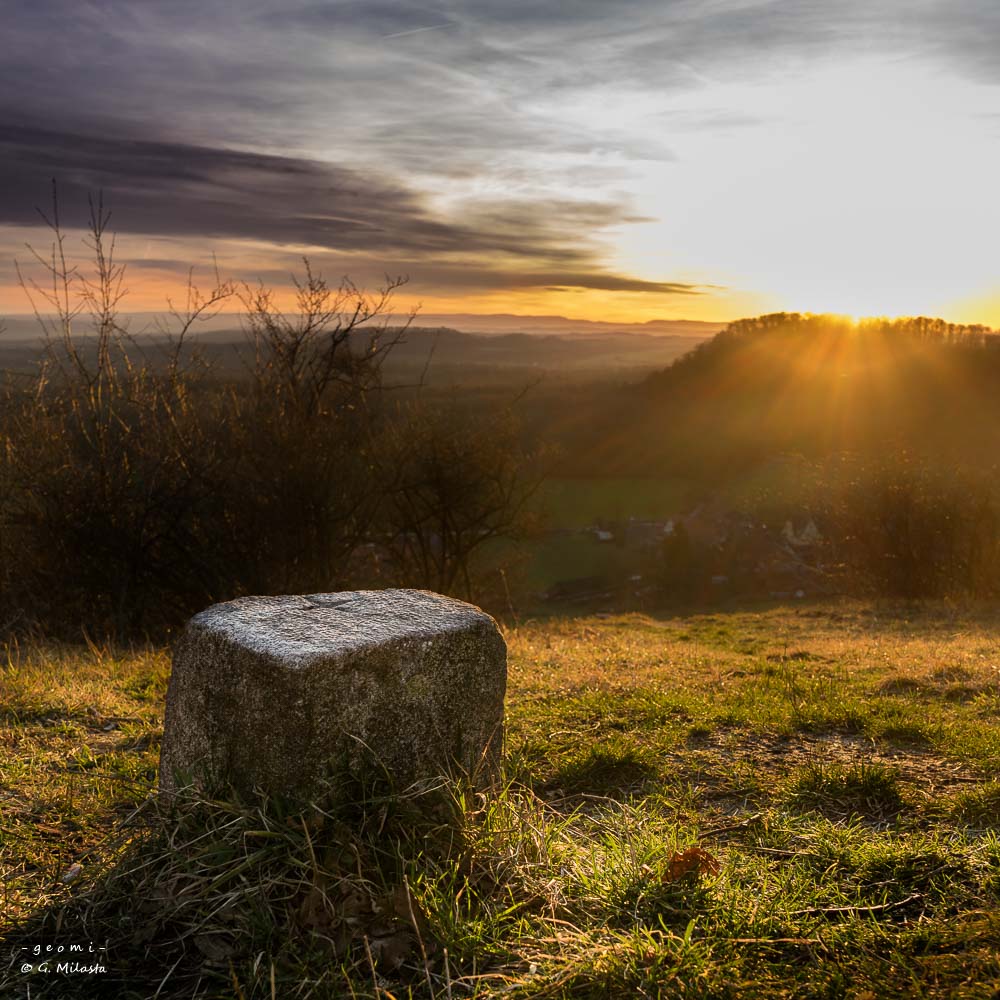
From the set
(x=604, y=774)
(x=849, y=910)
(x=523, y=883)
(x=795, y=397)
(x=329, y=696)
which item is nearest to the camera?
(x=849, y=910)

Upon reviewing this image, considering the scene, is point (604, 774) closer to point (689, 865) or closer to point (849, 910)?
point (689, 865)

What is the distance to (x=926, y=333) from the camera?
185 feet

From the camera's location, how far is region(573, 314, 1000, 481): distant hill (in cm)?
5162

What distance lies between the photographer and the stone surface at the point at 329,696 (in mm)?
3338

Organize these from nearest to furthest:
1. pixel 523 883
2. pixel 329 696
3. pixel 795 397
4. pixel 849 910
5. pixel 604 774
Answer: pixel 849 910
pixel 523 883
pixel 329 696
pixel 604 774
pixel 795 397

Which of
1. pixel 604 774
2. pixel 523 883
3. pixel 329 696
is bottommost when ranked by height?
pixel 604 774

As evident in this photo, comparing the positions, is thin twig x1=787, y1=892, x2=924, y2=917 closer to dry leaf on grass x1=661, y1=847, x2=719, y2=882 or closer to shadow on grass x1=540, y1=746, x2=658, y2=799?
dry leaf on grass x1=661, y1=847, x2=719, y2=882

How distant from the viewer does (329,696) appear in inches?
132

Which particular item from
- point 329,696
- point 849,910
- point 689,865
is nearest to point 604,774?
point 689,865

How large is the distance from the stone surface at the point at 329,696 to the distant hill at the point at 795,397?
4763 cm

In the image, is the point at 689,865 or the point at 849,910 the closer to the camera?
the point at 849,910

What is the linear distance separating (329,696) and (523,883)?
3.31 ft

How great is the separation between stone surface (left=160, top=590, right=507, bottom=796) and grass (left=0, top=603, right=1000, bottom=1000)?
0.17m

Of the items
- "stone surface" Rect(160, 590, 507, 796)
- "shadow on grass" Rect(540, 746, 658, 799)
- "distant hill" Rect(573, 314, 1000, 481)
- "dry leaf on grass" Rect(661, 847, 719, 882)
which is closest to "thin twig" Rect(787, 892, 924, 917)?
"dry leaf on grass" Rect(661, 847, 719, 882)
